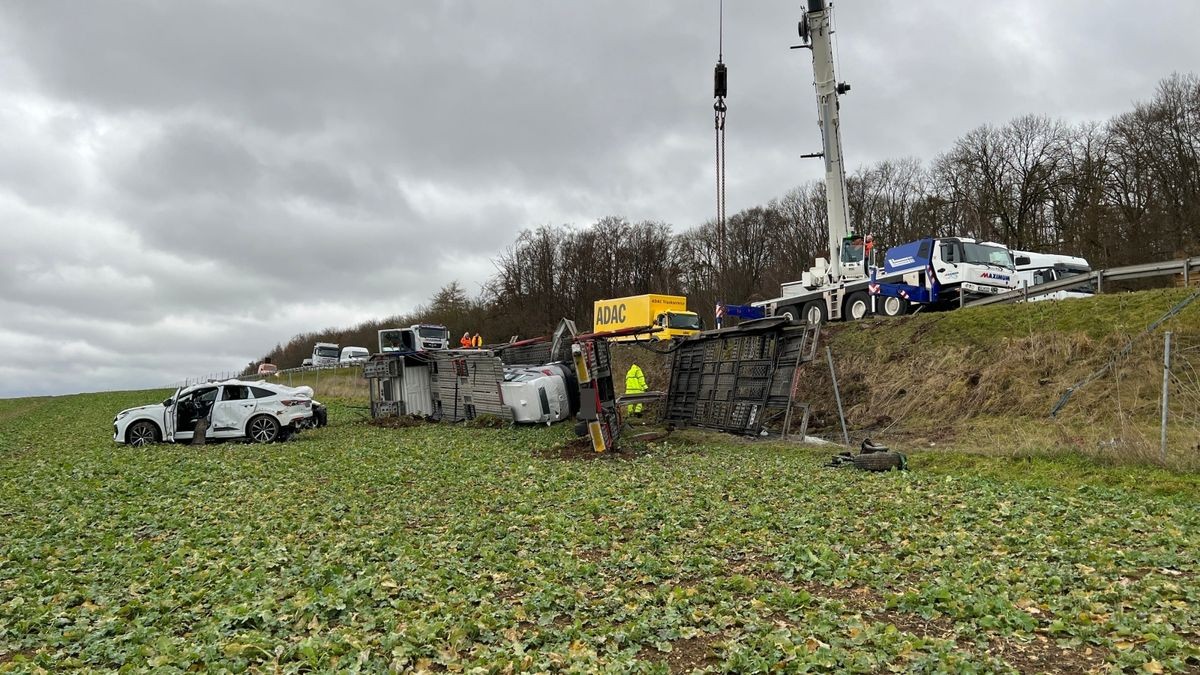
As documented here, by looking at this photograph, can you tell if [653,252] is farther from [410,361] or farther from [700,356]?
[700,356]

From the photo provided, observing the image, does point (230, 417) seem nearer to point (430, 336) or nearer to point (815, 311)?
point (815, 311)

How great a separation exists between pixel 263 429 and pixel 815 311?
16.4 meters

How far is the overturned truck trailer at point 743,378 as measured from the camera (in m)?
15.6

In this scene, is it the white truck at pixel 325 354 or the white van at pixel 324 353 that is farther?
the white truck at pixel 325 354

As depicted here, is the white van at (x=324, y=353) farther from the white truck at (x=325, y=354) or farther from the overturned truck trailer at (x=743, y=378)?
the overturned truck trailer at (x=743, y=378)

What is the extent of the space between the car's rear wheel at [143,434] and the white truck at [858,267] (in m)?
16.7

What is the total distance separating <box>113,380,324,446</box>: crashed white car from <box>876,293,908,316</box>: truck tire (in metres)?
16.4

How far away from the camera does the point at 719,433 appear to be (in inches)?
661

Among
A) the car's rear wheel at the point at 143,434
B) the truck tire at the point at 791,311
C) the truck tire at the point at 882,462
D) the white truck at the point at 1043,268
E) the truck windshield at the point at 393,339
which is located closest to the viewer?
the truck tire at the point at 882,462

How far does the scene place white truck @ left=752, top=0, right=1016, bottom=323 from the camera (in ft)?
66.1

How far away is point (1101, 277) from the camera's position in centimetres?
1741

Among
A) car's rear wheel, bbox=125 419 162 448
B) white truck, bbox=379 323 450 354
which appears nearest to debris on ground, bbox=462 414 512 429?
car's rear wheel, bbox=125 419 162 448

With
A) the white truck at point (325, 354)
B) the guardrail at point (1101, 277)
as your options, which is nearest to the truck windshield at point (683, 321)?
the guardrail at point (1101, 277)

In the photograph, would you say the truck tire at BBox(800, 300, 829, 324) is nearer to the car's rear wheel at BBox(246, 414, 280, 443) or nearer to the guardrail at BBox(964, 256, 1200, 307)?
the guardrail at BBox(964, 256, 1200, 307)
